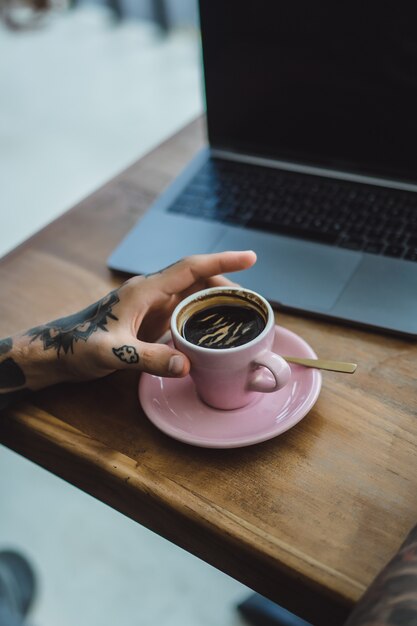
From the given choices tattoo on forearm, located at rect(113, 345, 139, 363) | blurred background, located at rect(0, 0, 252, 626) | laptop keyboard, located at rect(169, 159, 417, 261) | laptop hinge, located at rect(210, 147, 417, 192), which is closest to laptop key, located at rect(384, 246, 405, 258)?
laptop keyboard, located at rect(169, 159, 417, 261)

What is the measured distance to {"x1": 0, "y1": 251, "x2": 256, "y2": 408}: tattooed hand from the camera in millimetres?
613

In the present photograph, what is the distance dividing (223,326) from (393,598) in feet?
0.92

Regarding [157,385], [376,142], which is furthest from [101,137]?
[157,385]

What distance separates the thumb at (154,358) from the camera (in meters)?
0.58

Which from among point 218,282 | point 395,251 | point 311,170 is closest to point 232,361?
point 218,282

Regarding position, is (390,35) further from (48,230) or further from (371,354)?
(48,230)

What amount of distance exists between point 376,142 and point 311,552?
1.71 feet

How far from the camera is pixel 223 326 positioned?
1.99 ft

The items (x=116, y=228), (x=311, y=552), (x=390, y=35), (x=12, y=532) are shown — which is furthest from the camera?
(x=12, y=532)

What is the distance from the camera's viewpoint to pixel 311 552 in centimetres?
51

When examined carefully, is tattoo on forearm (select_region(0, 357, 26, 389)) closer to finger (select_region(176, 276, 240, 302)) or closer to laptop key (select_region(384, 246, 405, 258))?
finger (select_region(176, 276, 240, 302))

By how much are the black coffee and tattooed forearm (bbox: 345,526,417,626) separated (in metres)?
0.22

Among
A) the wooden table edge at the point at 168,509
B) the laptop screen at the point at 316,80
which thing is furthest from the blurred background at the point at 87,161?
the laptop screen at the point at 316,80

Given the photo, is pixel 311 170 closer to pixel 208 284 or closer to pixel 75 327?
pixel 208 284
